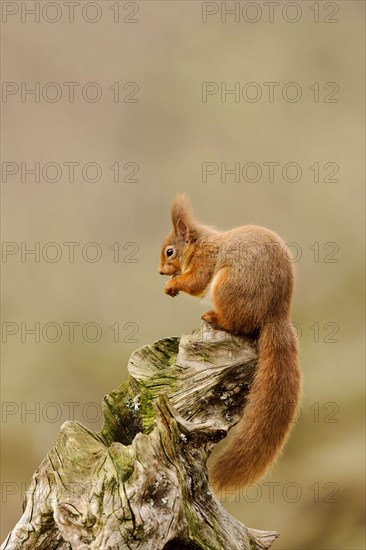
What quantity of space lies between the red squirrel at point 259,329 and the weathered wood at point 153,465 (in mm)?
64

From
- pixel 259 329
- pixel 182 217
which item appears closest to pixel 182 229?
pixel 182 217

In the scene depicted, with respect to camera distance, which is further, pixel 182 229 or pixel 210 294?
pixel 182 229

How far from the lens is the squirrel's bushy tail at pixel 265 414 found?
235 cm

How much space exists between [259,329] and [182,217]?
1.85 feet

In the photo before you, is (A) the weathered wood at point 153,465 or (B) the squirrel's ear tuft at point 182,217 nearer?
(A) the weathered wood at point 153,465

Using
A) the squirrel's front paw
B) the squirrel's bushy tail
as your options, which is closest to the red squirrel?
the squirrel's bushy tail

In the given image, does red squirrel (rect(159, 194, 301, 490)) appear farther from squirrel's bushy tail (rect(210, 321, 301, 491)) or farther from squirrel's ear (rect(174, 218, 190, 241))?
squirrel's ear (rect(174, 218, 190, 241))

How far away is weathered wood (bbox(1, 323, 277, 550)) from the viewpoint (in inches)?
78.5

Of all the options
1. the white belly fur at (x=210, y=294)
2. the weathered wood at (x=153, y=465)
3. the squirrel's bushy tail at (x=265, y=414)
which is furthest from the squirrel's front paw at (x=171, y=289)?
the squirrel's bushy tail at (x=265, y=414)

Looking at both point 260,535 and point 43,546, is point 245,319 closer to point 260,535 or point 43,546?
point 260,535

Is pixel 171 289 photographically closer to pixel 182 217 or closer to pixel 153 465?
pixel 182 217

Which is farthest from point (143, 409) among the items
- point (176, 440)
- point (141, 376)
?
point (176, 440)

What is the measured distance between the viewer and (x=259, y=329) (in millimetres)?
2520

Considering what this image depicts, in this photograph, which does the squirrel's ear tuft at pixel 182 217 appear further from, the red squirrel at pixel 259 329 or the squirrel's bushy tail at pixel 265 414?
the squirrel's bushy tail at pixel 265 414
